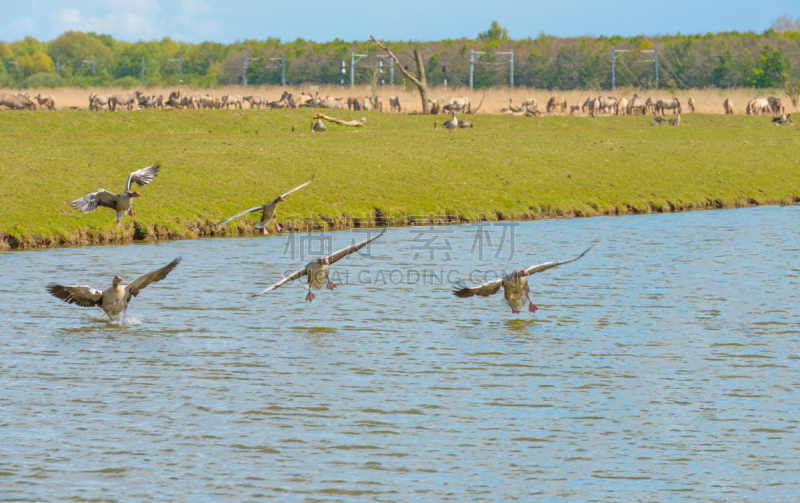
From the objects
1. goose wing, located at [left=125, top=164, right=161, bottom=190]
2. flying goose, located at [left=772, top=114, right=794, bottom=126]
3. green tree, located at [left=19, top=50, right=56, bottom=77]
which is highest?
green tree, located at [left=19, top=50, right=56, bottom=77]

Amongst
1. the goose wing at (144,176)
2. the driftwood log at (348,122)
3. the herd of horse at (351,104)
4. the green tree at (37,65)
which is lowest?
the goose wing at (144,176)

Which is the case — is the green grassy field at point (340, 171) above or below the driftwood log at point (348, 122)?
below

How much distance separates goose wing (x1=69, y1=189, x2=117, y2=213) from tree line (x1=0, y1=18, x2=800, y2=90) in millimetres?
82762

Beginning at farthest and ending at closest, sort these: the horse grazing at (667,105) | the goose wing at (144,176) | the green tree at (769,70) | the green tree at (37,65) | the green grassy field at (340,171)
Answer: the green tree at (37,65)
the green tree at (769,70)
the horse grazing at (667,105)
the green grassy field at (340,171)
the goose wing at (144,176)

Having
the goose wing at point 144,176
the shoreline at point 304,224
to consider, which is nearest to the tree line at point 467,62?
the shoreline at point 304,224

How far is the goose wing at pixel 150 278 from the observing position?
1432 centimetres

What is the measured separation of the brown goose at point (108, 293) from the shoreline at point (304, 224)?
29.8 ft

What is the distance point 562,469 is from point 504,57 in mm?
123233

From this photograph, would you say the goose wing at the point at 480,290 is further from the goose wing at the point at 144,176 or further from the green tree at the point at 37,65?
the green tree at the point at 37,65

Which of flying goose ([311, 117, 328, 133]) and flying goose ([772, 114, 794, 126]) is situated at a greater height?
flying goose ([772, 114, 794, 126])

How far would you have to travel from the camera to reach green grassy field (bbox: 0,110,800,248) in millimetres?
27109

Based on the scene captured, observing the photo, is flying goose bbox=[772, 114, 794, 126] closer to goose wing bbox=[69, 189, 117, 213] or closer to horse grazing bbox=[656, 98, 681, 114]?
horse grazing bbox=[656, 98, 681, 114]

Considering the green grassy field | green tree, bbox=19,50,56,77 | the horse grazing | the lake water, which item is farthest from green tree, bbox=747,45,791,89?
green tree, bbox=19,50,56,77

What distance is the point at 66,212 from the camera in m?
25.5
